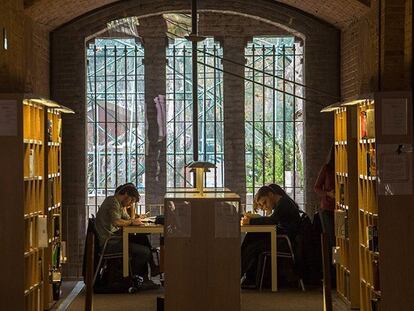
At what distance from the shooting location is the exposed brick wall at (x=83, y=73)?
14336 mm

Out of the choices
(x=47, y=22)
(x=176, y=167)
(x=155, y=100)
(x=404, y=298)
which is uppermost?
(x=47, y=22)

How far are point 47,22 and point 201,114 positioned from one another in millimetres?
2865

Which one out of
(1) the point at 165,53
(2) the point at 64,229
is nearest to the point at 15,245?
(2) the point at 64,229

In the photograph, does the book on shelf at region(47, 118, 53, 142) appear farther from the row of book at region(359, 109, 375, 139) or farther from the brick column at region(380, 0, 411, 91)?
the brick column at region(380, 0, 411, 91)

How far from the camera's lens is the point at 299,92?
15.2 metres

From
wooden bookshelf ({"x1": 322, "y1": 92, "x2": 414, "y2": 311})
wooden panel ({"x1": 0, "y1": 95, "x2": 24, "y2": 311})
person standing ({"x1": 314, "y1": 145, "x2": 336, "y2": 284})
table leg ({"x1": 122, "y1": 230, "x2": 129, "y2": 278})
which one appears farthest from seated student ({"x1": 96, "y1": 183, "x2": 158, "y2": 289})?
wooden bookshelf ({"x1": 322, "y1": 92, "x2": 414, "y2": 311})

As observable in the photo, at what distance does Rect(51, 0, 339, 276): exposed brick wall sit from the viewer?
564 inches

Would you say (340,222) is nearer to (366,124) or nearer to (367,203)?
(367,203)

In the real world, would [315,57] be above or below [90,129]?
above

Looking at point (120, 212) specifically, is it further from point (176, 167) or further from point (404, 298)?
point (404, 298)

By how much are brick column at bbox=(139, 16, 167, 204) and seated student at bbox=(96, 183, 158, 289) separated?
216 centimetres

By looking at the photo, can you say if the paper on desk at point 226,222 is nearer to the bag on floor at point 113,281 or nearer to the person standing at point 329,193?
the bag on floor at point 113,281

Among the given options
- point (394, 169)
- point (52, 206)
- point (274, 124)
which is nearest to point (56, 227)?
point (52, 206)

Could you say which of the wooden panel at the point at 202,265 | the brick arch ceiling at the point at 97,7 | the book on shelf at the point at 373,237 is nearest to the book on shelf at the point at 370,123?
the book on shelf at the point at 373,237
